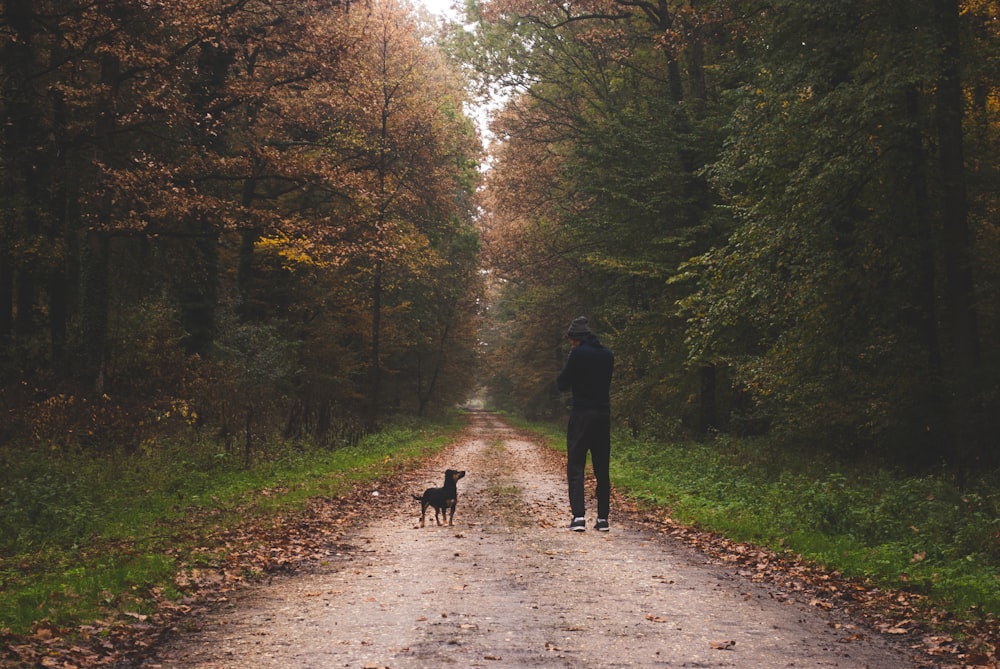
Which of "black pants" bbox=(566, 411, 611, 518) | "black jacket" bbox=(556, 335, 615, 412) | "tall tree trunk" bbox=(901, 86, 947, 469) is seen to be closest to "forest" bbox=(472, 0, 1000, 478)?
"tall tree trunk" bbox=(901, 86, 947, 469)

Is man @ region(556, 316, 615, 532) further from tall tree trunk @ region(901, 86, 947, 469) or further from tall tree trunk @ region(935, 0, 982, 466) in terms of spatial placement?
tall tree trunk @ region(901, 86, 947, 469)

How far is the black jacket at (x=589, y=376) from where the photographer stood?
9492 millimetres

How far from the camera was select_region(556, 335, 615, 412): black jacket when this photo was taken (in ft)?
31.1

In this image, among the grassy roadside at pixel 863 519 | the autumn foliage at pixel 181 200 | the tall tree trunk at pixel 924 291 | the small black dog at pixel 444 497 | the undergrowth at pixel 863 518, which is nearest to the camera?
the grassy roadside at pixel 863 519

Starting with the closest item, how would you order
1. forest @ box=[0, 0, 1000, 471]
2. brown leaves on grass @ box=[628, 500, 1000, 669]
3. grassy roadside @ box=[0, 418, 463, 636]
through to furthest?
brown leaves on grass @ box=[628, 500, 1000, 669]
grassy roadside @ box=[0, 418, 463, 636]
forest @ box=[0, 0, 1000, 471]

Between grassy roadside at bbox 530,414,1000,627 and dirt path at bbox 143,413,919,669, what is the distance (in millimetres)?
1261

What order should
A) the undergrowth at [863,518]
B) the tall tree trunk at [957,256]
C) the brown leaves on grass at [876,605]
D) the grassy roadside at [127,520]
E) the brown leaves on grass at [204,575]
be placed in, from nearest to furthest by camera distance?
the brown leaves on grass at [204,575]
the brown leaves on grass at [876,605]
the grassy roadside at [127,520]
the undergrowth at [863,518]
the tall tree trunk at [957,256]

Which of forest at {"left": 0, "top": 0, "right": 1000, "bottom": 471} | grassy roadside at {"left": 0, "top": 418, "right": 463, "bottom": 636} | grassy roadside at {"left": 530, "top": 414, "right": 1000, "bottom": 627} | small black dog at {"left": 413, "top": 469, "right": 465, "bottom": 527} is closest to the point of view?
grassy roadside at {"left": 0, "top": 418, "right": 463, "bottom": 636}

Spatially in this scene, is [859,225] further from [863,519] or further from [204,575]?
[204,575]

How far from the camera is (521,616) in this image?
5.58 metres

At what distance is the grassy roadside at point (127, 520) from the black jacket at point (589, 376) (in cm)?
443

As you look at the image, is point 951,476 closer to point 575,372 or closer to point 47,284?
point 575,372

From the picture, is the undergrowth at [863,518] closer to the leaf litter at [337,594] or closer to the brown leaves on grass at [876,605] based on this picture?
the brown leaves on grass at [876,605]

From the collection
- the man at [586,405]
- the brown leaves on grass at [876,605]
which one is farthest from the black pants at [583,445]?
the brown leaves on grass at [876,605]
